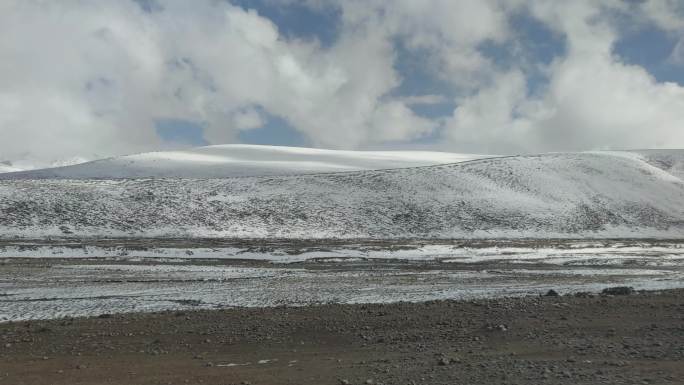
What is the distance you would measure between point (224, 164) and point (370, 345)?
96.2 m

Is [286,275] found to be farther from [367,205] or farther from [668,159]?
[668,159]

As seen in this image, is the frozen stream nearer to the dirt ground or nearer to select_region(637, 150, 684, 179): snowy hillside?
the dirt ground

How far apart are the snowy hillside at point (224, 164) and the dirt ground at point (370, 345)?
260 feet

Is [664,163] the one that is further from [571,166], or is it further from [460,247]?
[460,247]

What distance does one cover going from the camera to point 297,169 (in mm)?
98875

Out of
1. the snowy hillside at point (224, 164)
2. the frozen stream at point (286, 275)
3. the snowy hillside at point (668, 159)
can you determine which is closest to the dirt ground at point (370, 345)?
the frozen stream at point (286, 275)

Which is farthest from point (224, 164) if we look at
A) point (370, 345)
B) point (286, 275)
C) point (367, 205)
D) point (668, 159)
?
point (370, 345)

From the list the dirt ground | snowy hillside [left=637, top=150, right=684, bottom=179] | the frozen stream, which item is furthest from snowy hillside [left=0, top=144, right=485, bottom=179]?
the dirt ground

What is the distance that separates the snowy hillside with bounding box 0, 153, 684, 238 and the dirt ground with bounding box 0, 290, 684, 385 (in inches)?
1539

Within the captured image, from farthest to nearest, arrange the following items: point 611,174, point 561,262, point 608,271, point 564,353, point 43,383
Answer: point 611,174, point 561,262, point 608,271, point 564,353, point 43,383

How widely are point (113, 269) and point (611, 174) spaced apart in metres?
74.7

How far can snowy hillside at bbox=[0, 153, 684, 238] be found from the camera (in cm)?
5322

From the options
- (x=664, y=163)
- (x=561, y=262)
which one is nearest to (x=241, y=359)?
(x=561, y=262)

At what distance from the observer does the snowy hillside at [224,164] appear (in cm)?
9406
